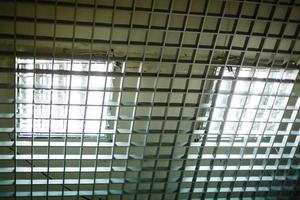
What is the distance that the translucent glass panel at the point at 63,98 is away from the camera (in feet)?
7.11

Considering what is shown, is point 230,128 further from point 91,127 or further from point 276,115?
point 91,127

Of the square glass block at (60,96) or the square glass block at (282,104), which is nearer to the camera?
the square glass block at (60,96)

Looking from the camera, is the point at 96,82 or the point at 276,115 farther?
the point at 276,115

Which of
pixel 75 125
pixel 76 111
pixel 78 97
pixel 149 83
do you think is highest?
pixel 149 83

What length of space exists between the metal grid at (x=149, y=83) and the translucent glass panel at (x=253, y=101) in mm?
11

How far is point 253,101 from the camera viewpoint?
8.71 ft

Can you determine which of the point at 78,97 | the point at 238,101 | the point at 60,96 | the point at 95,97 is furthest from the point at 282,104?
the point at 60,96

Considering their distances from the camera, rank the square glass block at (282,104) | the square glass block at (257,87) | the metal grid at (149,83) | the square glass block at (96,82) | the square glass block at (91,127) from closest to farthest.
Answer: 1. the metal grid at (149,83)
2. the square glass block at (96,82)
3. the square glass block at (91,127)
4. the square glass block at (257,87)
5. the square glass block at (282,104)

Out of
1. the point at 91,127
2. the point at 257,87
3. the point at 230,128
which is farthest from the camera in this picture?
the point at 230,128

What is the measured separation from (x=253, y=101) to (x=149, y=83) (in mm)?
794

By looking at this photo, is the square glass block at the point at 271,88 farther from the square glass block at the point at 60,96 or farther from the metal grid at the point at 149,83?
the square glass block at the point at 60,96

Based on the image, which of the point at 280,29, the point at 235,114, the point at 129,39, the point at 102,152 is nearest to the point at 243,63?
the point at 280,29

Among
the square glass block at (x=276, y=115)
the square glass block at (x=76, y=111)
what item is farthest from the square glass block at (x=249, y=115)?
the square glass block at (x=76, y=111)

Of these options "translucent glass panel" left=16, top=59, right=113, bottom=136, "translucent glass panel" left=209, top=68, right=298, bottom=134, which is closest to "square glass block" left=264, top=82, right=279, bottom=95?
"translucent glass panel" left=209, top=68, right=298, bottom=134
